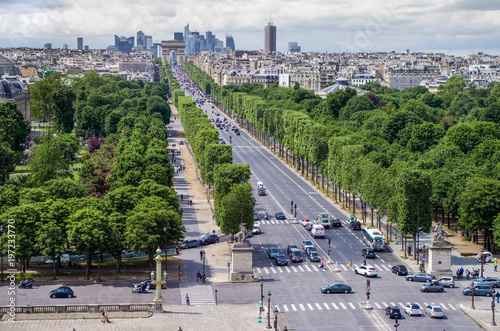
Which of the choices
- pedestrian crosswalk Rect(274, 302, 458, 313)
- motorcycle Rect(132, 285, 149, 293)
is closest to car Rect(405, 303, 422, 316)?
pedestrian crosswalk Rect(274, 302, 458, 313)

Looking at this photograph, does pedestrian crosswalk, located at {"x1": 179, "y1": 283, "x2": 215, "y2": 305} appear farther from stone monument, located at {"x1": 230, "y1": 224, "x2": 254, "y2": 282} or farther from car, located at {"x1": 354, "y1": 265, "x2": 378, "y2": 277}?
car, located at {"x1": 354, "y1": 265, "x2": 378, "y2": 277}

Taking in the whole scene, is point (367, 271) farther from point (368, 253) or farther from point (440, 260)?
point (440, 260)

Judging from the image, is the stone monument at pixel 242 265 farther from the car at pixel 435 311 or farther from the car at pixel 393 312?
the car at pixel 435 311

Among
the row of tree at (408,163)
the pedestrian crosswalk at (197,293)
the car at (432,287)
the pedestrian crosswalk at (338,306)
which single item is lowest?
the pedestrian crosswalk at (338,306)

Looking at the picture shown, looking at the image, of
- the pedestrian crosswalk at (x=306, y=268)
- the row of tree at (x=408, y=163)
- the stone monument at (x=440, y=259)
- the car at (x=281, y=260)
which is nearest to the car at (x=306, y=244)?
the pedestrian crosswalk at (x=306, y=268)

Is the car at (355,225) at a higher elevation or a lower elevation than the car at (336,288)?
higher

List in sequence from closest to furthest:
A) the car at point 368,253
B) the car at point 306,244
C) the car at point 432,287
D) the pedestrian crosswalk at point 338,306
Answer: the pedestrian crosswalk at point 338,306 → the car at point 432,287 → the car at point 368,253 → the car at point 306,244

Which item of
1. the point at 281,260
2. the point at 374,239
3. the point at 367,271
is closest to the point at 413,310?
the point at 367,271
